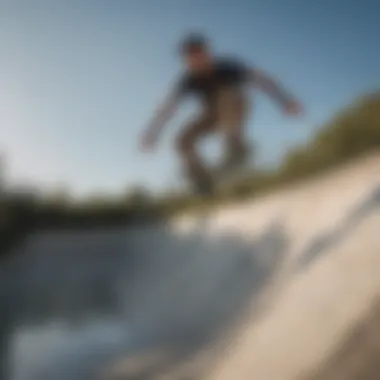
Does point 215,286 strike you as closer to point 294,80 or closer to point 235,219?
point 235,219

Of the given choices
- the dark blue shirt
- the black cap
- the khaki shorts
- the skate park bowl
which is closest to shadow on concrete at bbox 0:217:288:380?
the skate park bowl

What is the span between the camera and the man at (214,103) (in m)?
1.51

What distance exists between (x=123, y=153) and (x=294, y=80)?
489mm

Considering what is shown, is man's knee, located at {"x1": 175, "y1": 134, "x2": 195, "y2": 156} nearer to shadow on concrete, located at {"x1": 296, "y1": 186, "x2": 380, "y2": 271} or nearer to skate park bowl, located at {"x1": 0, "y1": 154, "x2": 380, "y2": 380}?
skate park bowl, located at {"x1": 0, "y1": 154, "x2": 380, "y2": 380}

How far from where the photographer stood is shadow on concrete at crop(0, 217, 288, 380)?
138 cm

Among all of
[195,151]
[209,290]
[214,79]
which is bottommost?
[209,290]

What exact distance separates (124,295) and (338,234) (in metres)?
0.56

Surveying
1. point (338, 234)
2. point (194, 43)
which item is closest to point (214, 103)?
point (194, 43)

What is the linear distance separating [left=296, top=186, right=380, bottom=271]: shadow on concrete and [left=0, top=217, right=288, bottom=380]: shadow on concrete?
0.20 feet

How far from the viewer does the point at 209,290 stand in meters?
1.42

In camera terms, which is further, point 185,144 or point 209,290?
point 185,144

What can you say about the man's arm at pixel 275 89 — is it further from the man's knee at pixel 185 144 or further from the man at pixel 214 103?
the man's knee at pixel 185 144

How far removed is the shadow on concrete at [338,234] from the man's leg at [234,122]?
0.28 meters

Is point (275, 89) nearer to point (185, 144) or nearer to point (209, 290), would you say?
point (185, 144)
